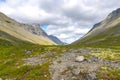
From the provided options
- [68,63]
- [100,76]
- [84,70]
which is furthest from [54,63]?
[100,76]

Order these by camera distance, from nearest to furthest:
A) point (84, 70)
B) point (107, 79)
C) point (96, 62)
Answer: point (107, 79), point (84, 70), point (96, 62)

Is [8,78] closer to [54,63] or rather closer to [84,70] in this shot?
[54,63]

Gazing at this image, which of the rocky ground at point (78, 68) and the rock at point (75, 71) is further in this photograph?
the rock at point (75, 71)

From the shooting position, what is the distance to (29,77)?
6003cm

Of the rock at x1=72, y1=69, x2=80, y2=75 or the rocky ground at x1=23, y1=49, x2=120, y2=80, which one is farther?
the rock at x1=72, y1=69, x2=80, y2=75

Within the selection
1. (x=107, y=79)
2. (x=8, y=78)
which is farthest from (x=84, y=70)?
(x=8, y=78)

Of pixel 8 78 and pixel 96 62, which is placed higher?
pixel 96 62

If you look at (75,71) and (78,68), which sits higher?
(78,68)

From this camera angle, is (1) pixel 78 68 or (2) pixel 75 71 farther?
(1) pixel 78 68

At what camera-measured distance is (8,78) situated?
6328cm

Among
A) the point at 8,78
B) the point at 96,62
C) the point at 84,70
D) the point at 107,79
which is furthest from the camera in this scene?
the point at 96,62

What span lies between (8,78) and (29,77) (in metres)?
6.50

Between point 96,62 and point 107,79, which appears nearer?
point 107,79

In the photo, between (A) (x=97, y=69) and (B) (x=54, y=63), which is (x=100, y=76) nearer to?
(A) (x=97, y=69)
